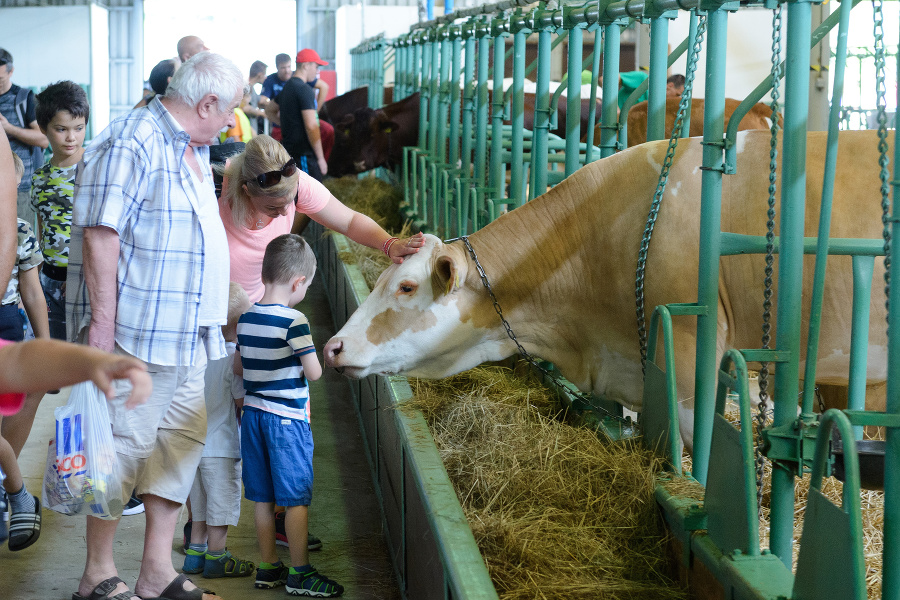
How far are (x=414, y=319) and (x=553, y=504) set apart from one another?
89 centimetres

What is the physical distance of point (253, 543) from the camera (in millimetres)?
3793

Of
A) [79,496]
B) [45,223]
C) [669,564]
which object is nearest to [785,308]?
[669,564]

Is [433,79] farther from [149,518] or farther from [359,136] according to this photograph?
[149,518]

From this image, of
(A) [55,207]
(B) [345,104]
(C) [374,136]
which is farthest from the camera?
(B) [345,104]

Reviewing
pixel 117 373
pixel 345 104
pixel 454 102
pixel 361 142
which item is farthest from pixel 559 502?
pixel 345 104

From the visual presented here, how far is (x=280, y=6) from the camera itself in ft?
86.5

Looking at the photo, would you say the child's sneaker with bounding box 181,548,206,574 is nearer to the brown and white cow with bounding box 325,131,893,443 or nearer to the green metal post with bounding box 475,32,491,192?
the brown and white cow with bounding box 325,131,893,443

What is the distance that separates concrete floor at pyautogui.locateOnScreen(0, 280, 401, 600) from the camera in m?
3.36

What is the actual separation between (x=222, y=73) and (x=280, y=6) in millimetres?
24969

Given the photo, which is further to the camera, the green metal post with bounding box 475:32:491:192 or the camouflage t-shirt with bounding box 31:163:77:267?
the green metal post with bounding box 475:32:491:192

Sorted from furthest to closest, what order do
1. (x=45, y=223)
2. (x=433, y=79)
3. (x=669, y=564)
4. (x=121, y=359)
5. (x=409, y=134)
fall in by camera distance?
(x=409, y=134)
(x=433, y=79)
(x=45, y=223)
(x=669, y=564)
(x=121, y=359)

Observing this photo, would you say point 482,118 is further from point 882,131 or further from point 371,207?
point 882,131

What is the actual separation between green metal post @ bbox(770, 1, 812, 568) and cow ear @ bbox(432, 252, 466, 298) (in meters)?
1.31

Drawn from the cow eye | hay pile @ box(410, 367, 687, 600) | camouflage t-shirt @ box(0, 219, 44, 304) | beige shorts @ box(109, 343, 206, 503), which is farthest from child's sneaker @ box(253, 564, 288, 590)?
camouflage t-shirt @ box(0, 219, 44, 304)
